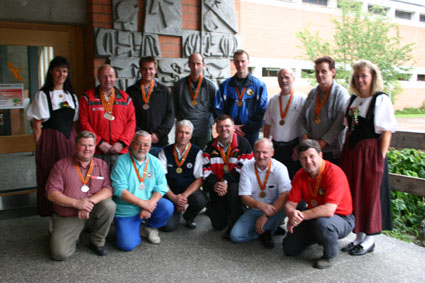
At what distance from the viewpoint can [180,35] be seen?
552 cm

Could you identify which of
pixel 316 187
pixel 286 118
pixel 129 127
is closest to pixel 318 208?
pixel 316 187

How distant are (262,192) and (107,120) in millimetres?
1798

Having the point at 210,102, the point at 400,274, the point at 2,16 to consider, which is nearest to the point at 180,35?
the point at 210,102

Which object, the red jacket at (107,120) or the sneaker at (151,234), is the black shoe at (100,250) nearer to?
the sneaker at (151,234)

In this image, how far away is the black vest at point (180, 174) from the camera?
14.1 ft

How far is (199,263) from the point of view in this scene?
3426mm

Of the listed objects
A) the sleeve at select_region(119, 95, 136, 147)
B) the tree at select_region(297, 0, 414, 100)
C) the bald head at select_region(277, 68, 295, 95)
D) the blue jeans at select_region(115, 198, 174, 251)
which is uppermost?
the tree at select_region(297, 0, 414, 100)

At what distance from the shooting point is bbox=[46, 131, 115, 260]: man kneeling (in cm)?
345

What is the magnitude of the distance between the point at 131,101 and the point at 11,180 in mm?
2203

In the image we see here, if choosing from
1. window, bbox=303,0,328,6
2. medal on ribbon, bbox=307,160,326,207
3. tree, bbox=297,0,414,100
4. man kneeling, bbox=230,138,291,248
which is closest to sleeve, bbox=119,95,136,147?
man kneeling, bbox=230,138,291,248

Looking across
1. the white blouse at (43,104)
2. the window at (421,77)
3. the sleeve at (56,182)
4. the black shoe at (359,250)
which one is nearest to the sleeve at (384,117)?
the black shoe at (359,250)

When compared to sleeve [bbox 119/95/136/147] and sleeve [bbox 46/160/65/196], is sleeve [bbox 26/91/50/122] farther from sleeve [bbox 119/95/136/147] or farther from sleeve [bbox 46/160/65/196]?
sleeve [bbox 119/95/136/147]

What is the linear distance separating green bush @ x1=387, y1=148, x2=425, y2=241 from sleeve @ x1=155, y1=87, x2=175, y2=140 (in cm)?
285

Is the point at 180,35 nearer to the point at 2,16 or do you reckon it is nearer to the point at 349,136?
the point at 2,16
